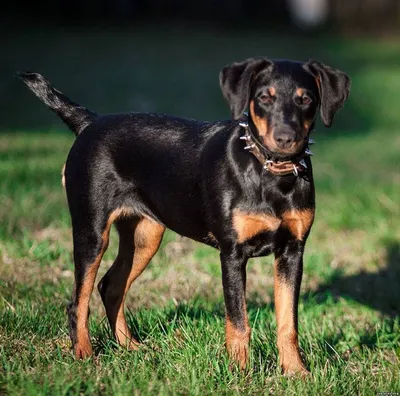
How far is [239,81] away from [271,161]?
0.50m

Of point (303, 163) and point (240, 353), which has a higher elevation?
point (303, 163)

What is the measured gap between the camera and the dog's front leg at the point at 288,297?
4824 millimetres

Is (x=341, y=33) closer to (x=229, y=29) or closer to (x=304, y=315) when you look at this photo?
(x=229, y=29)

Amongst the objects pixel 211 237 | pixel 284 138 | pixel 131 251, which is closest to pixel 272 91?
pixel 284 138

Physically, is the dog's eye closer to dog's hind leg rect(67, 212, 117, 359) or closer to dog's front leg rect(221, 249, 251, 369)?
dog's front leg rect(221, 249, 251, 369)

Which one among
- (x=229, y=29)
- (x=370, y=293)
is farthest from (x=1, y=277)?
(x=229, y=29)

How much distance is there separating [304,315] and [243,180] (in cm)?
156

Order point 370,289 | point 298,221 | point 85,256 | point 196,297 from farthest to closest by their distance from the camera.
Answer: point 370,289
point 196,297
point 85,256
point 298,221

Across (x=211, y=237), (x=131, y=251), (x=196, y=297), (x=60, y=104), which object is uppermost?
(x=60, y=104)

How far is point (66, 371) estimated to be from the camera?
439 centimetres

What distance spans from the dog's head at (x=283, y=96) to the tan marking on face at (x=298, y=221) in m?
0.33

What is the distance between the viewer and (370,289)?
7000mm

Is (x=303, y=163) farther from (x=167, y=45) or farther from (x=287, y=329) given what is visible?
(x=167, y=45)

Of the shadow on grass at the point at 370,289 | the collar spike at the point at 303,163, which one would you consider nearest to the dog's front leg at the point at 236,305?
the collar spike at the point at 303,163
